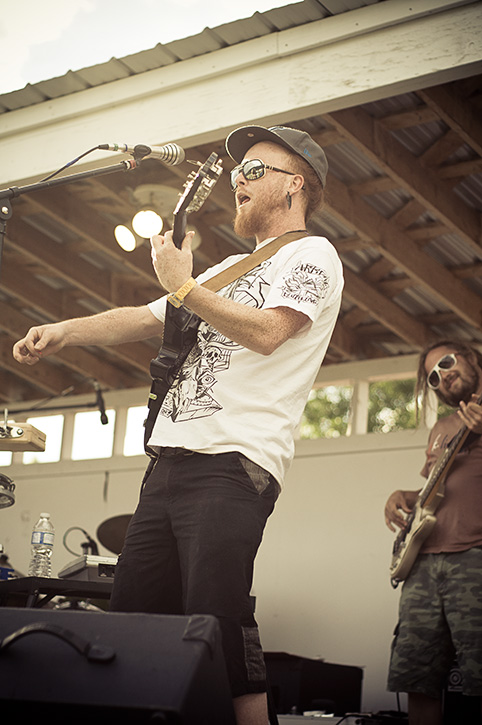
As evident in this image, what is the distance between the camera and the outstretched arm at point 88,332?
233cm

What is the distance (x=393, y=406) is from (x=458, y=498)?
12.8 meters

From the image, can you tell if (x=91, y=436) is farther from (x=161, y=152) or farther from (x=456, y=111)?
(x=161, y=152)

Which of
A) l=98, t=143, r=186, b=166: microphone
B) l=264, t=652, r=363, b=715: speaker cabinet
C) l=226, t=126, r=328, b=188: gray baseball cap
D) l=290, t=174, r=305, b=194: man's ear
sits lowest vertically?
l=264, t=652, r=363, b=715: speaker cabinet

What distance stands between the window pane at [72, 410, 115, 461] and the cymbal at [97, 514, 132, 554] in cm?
287

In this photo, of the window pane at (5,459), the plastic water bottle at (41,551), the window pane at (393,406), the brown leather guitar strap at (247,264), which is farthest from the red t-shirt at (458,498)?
the window pane at (393,406)

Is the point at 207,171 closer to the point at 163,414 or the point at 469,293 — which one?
the point at 163,414

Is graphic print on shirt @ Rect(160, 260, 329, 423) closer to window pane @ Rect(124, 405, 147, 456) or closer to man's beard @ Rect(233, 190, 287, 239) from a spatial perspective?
man's beard @ Rect(233, 190, 287, 239)

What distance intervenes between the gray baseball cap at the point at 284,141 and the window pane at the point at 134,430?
6.05 m

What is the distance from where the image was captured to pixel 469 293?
6.64 m

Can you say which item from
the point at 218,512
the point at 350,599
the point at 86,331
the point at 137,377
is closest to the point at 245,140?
the point at 86,331

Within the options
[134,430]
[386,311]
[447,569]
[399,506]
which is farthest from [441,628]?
[134,430]

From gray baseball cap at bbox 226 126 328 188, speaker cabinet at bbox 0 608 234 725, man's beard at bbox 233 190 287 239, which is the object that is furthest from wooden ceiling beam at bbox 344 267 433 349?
speaker cabinet at bbox 0 608 234 725

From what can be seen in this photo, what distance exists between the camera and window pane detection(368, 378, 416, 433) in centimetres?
1653

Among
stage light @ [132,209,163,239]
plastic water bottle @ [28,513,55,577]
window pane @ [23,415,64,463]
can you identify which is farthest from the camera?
window pane @ [23,415,64,463]
